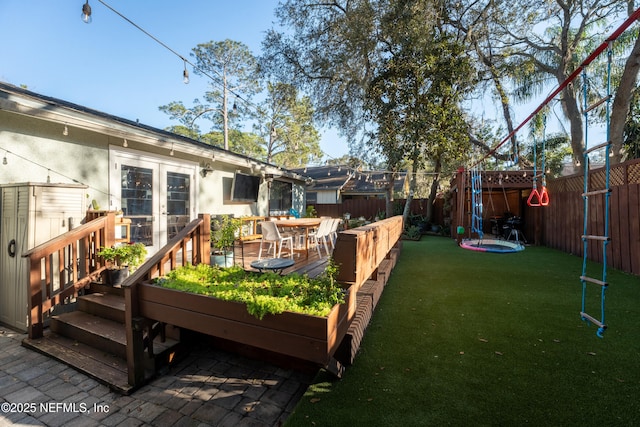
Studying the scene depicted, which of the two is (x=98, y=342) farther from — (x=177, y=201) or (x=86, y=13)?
(x=86, y=13)

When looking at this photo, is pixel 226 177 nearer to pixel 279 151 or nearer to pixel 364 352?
pixel 364 352

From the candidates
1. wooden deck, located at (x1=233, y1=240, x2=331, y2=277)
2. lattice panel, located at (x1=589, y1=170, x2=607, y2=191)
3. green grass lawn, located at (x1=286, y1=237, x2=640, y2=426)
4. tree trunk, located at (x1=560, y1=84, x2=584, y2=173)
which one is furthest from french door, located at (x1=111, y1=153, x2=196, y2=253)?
tree trunk, located at (x1=560, y1=84, x2=584, y2=173)

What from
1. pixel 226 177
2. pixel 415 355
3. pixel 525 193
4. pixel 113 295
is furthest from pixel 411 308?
pixel 525 193

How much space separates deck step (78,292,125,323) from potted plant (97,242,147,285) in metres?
0.21

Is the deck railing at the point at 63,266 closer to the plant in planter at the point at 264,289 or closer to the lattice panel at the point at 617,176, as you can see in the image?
the plant in planter at the point at 264,289

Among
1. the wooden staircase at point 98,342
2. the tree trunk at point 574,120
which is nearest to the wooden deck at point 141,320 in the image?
the wooden staircase at point 98,342

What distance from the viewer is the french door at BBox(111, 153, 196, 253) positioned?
4852 mm

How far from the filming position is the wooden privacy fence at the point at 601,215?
5.41 m

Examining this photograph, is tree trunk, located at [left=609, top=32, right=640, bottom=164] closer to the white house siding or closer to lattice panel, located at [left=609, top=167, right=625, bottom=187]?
lattice panel, located at [left=609, top=167, right=625, bottom=187]

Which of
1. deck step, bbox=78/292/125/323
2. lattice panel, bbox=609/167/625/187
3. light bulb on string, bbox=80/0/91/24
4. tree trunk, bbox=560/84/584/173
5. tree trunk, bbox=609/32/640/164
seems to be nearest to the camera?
deck step, bbox=78/292/125/323

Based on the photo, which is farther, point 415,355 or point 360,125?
point 360,125

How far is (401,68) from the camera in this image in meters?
9.77

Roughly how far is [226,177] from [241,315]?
5.95 meters

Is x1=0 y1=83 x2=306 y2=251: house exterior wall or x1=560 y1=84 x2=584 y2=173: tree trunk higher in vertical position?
x1=560 y1=84 x2=584 y2=173: tree trunk
